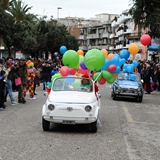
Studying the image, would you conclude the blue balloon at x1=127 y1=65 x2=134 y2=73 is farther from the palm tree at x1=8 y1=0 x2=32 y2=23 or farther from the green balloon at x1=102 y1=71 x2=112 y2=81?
the palm tree at x1=8 y1=0 x2=32 y2=23

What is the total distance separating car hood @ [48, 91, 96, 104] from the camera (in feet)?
32.1

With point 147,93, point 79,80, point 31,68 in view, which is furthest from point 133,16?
point 79,80

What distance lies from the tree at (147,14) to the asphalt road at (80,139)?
12.9m

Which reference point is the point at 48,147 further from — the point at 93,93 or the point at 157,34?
the point at 157,34

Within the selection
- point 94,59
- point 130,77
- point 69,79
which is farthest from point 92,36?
point 69,79

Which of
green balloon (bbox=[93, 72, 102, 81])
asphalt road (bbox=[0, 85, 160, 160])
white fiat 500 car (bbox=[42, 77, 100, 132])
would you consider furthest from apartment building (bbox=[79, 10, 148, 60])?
white fiat 500 car (bbox=[42, 77, 100, 132])

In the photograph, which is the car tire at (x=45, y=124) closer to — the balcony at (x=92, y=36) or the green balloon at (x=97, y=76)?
the green balloon at (x=97, y=76)

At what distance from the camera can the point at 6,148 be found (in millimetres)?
7895

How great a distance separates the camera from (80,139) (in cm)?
912

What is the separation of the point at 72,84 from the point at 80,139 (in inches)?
89.5

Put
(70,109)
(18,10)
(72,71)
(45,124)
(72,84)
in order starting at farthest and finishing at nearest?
(18,10) < (72,71) < (72,84) < (45,124) < (70,109)

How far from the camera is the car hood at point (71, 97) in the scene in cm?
979

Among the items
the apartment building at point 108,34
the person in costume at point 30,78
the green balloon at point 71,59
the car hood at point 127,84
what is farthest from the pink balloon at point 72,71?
the apartment building at point 108,34

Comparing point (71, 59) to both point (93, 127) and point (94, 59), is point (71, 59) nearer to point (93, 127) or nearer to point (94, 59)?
point (94, 59)
